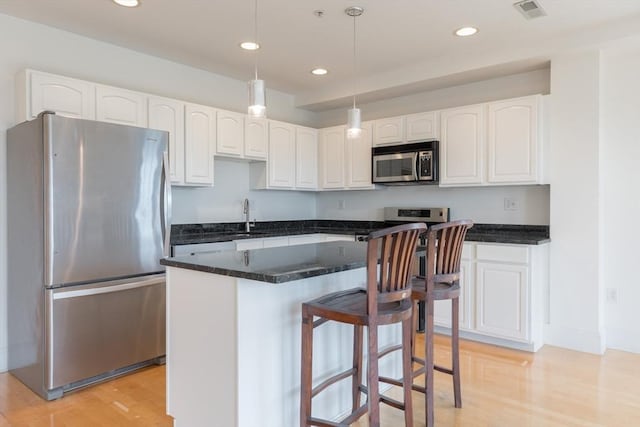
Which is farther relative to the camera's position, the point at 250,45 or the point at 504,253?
the point at 250,45

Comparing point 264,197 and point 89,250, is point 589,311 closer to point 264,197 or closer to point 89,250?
point 264,197

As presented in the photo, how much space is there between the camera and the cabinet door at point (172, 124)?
11.9ft

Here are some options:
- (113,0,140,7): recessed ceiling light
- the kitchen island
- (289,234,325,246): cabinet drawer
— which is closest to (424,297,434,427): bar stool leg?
the kitchen island

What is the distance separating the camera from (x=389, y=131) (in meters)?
4.55

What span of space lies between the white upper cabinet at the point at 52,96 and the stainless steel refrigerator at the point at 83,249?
9.4 inches

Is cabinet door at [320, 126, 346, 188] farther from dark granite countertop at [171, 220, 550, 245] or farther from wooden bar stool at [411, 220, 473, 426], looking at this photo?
wooden bar stool at [411, 220, 473, 426]

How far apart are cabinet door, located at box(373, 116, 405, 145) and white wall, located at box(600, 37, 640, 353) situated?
1771 millimetres

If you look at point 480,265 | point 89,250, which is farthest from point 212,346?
point 480,265

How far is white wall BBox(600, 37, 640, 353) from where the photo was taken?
3443 mm

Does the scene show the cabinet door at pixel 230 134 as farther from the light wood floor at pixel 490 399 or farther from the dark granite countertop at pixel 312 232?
the light wood floor at pixel 490 399

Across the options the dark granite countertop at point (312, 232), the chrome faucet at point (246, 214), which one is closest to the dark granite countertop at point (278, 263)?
the dark granite countertop at point (312, 232)

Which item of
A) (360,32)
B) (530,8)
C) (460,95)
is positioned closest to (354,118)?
(360,32)

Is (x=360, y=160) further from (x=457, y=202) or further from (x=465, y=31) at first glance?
(x=465, y=31)

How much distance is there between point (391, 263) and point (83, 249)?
6.70 ft
